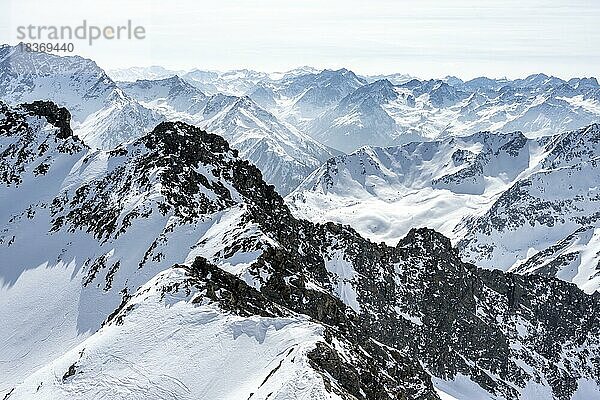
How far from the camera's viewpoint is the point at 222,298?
49.3 meters

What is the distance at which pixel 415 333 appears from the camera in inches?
4067

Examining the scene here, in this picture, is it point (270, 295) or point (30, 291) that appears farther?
point (30, 291)

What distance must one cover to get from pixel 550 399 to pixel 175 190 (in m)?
86.6

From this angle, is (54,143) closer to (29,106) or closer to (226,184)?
(29,106)

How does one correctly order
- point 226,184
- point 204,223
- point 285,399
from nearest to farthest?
point 285,399 → point 204,223 → point 226,184

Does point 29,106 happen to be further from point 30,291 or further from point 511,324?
point 511,324

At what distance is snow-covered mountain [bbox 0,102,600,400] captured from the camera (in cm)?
4362

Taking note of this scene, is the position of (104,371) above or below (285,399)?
below

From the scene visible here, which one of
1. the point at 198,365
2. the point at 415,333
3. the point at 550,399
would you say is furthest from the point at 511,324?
the point at 198,365

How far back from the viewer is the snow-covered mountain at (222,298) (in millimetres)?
43625

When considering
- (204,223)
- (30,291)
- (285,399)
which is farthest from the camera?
(30,291)

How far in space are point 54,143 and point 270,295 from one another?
86978 millimetres

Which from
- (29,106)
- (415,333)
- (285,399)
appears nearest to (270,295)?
(285,399)

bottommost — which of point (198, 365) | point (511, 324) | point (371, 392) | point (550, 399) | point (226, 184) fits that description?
point (198, 365)
